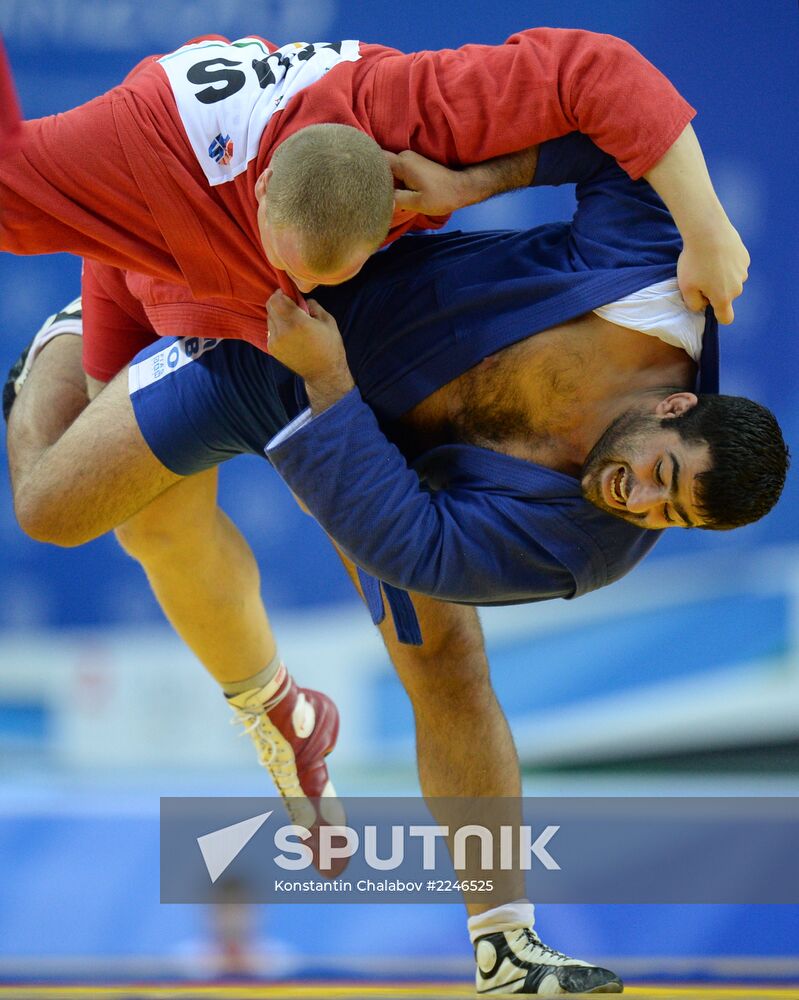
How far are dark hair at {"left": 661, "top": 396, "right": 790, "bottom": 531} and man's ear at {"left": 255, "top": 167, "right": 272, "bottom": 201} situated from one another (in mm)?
694

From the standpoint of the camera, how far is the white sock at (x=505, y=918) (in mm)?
2238

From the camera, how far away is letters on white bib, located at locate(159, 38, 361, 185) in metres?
1.85

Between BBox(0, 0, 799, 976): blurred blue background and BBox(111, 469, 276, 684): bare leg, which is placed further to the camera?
BBox(0, 0, 799, 976): blurred blue background

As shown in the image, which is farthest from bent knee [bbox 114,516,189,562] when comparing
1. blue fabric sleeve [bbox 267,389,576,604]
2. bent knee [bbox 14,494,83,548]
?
blue fabric sleeve [bbox 267,389,576,604]

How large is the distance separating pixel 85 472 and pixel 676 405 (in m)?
1.01

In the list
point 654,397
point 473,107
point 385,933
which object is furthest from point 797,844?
point 473,107

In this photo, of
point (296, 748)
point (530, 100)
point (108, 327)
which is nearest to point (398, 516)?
point (530, 100)

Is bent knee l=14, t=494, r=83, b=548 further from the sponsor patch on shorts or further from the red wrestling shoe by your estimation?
the red wrestling shoe

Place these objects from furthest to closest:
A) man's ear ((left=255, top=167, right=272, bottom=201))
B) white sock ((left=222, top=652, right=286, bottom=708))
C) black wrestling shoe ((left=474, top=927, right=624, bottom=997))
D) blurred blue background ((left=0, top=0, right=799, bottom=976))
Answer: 1. blurred blue background ((left=0, top=0, right=799, bottom=976))
2. white sock ((left=222, top=652, right=286, bottom=708))
3. black wrestling shoe ((left=474, top=927, right=624, bottom=997))
4. man's ear ((left=255, top=167, right=272, bottom=201))

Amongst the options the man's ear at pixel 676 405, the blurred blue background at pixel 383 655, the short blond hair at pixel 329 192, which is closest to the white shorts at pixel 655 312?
the man's ear at pixel 676 405

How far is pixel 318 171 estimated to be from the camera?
161 cm

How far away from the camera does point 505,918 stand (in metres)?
2.24

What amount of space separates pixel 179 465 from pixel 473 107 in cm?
83

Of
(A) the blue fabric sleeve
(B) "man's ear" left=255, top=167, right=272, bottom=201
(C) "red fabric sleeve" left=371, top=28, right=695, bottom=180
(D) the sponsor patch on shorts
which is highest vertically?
(C) "red fabric sleeve" left=371, top=28, right=695, bottom=180
